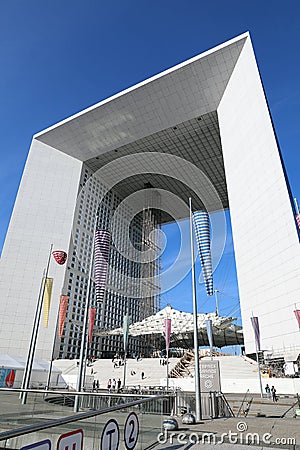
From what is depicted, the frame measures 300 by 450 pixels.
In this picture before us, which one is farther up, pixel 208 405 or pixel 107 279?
pixel 107 279

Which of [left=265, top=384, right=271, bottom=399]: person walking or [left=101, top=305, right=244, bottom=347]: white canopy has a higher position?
[left=101, top=305, right=244, bottom=347]: white canopy

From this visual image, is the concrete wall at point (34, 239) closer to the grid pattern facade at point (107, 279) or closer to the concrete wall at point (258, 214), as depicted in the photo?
the grid pattern facade at point (107, 279)

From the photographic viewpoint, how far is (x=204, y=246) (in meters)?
38.2

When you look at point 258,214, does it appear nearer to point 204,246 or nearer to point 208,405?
point 204,246

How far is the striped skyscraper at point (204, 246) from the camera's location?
125 feet

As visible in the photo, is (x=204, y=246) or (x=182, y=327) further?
(x=182, y=327)

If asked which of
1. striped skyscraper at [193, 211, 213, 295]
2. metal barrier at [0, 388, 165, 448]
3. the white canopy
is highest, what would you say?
striped skyscraper at [193, 211, 213, 295]

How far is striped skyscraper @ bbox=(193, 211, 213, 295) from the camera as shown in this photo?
3822 cm

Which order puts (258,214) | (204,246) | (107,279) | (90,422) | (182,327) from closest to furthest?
1. (90,422)
2. (258,214)
3. (204,246)
4. (182,327)
5. (107,279)

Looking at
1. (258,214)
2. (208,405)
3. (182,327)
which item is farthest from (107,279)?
(208,405)


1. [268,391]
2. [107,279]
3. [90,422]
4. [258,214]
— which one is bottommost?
[90,422]

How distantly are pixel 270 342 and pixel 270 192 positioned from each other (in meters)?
14.0

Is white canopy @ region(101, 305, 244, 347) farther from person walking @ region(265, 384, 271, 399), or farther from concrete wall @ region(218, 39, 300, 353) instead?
person walking @ region(265, 384, 271, 399)

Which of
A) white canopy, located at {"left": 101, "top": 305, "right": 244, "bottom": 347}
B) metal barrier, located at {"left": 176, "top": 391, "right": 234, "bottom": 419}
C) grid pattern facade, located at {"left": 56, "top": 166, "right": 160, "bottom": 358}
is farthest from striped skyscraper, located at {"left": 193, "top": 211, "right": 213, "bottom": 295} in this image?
metal barrier, located at {"left": 176, "top": 391, "right": 234, "bottom": 419}
